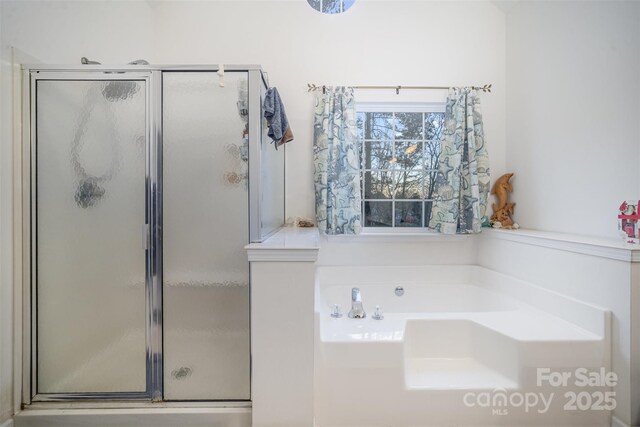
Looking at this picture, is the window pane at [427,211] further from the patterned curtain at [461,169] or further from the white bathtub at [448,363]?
the white bathtub at [448,363]

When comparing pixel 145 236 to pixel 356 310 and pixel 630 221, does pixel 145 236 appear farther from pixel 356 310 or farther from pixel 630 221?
pixel 630 221

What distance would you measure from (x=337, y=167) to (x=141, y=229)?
144 cm

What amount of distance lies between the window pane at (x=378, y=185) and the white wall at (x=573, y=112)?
103 cm

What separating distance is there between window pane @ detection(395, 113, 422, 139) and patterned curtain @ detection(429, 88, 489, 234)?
0.24m

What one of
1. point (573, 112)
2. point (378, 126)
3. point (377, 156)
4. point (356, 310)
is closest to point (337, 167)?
point (377, 156)

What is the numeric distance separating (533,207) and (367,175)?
1.32 m

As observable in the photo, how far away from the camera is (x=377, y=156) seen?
8.92 feet

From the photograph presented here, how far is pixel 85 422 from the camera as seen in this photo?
5.11 ft

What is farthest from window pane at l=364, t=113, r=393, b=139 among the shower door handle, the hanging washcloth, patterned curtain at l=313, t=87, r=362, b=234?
the shower door handle

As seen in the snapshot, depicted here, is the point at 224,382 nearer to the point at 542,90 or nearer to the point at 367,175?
the point at 367,175

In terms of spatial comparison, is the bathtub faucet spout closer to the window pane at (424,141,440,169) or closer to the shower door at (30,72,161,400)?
the shower door at (30,72,161,400)

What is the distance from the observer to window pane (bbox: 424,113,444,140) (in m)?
2.70

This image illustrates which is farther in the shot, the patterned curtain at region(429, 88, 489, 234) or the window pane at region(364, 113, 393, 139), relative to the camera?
the window pane at region(364, 113, 393, 139)

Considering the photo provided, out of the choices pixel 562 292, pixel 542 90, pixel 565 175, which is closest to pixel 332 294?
pixel 562 292
